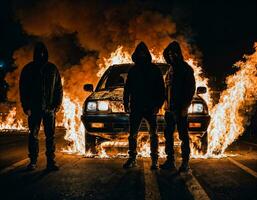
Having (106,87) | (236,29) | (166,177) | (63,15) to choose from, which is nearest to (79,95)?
(63,15)

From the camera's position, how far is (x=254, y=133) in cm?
1694

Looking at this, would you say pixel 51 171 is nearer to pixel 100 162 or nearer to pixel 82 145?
pixel 100 162

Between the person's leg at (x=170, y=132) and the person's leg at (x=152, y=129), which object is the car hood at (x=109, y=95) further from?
the person's leg at (x=170, y=132)

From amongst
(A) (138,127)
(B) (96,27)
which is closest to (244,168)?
(A) (138,127)

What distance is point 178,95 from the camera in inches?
257

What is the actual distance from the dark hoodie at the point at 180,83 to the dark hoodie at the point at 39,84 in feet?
6.14

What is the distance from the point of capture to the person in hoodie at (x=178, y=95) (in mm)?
6508

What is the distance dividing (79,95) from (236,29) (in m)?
11.3

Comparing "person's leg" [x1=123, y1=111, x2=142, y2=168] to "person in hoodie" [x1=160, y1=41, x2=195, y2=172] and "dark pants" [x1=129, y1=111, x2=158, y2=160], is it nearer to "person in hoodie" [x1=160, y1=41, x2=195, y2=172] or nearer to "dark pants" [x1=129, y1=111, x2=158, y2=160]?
"dark pants" [x1=129, y1=111, x2=158, y2=160]

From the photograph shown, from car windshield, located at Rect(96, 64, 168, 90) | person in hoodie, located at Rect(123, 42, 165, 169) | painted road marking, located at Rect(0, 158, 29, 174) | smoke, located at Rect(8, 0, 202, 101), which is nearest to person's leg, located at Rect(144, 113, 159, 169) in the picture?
person in hoodie, located at Rect(123, 42, 165, 169)

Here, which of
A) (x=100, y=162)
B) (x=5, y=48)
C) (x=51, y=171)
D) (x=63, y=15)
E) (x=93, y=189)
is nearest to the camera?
(x=93, y=189)

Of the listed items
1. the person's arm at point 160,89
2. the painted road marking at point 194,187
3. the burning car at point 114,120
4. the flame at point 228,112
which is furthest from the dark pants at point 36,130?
the flame at point 228,112

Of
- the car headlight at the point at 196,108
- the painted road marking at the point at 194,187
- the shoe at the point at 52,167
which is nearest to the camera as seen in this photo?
the painted road marking at the point at 194,187

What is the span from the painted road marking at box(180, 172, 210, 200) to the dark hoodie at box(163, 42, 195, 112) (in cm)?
111
